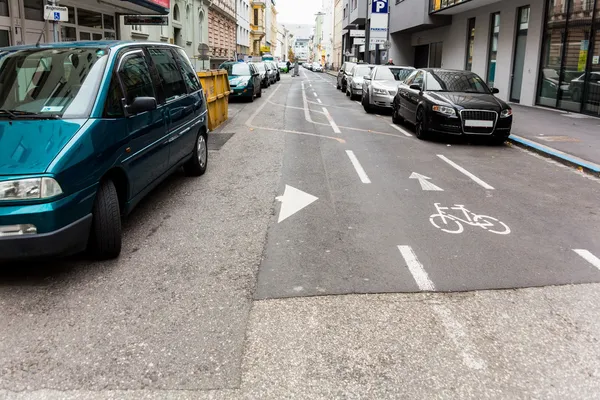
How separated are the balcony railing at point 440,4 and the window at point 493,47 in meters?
1.79

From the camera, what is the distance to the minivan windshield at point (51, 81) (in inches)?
189

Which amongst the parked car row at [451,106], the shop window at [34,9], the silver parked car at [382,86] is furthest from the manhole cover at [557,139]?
the shop window at [34,9]

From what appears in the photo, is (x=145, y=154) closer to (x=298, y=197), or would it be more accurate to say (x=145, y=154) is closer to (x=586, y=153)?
(x=298, y=197)

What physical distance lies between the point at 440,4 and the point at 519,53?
6.54 meters

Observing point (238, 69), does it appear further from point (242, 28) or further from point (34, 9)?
point (242, 28)

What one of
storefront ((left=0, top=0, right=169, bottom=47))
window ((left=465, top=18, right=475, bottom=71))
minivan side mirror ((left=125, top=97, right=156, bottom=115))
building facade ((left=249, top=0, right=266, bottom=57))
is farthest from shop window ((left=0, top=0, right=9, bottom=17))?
building facade ((left=249, top=0, right=266, bottom=57))

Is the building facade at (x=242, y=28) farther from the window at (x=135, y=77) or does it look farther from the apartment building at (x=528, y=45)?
the window at (x=135, y=77)

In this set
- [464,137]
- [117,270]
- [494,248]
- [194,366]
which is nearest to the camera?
[194,366]

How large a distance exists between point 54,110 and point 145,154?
1.05 metres

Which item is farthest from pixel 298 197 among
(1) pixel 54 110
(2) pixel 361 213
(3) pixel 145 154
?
(1) pixel 54 110

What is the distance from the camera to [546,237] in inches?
221

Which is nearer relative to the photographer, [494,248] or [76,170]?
[76,170]

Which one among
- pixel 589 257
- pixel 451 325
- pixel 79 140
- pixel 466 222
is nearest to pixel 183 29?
pixel 466 222

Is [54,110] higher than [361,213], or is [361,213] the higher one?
[54,110]
